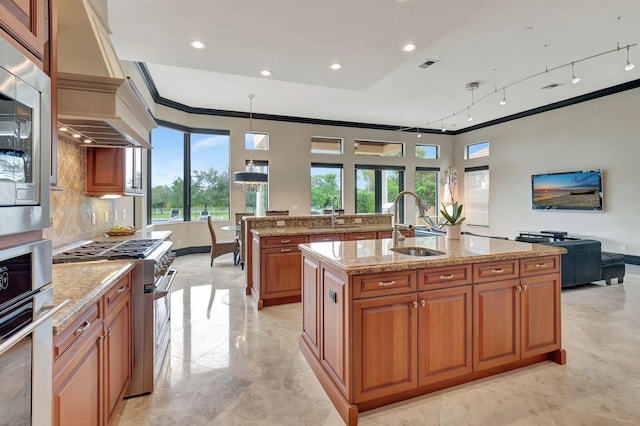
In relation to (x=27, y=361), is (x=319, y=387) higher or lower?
lower

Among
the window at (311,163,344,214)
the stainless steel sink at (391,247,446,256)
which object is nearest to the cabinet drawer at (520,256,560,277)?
the stainless steel sink at (391,247,446,256)

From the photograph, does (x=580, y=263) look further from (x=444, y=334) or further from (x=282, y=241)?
(x=282, y=241)

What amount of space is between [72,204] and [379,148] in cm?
805

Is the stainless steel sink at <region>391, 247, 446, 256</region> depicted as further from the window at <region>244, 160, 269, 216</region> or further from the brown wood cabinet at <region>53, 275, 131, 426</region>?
the window at <region>244, 160, 269, 216</region>

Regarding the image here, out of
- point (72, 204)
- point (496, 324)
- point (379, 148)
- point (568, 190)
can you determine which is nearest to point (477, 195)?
Answer: point (568, 190)

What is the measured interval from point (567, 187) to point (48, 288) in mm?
8703

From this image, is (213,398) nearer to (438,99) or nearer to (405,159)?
(438,99)

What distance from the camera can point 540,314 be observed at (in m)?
2.36

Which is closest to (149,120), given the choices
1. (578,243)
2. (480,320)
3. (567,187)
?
(480,320)

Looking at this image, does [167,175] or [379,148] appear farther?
[379,148]

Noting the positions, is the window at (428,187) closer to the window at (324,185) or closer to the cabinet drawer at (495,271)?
the window at (324,185)

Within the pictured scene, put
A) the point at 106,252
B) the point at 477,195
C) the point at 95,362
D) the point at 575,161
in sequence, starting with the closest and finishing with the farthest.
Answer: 1. the point at 95,362
2. the point at 106,252
3. the point at 575,161
4. the point at 477,195

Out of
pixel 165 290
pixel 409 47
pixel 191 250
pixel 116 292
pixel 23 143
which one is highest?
pixel 409 47

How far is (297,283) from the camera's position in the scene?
12.9 ft
